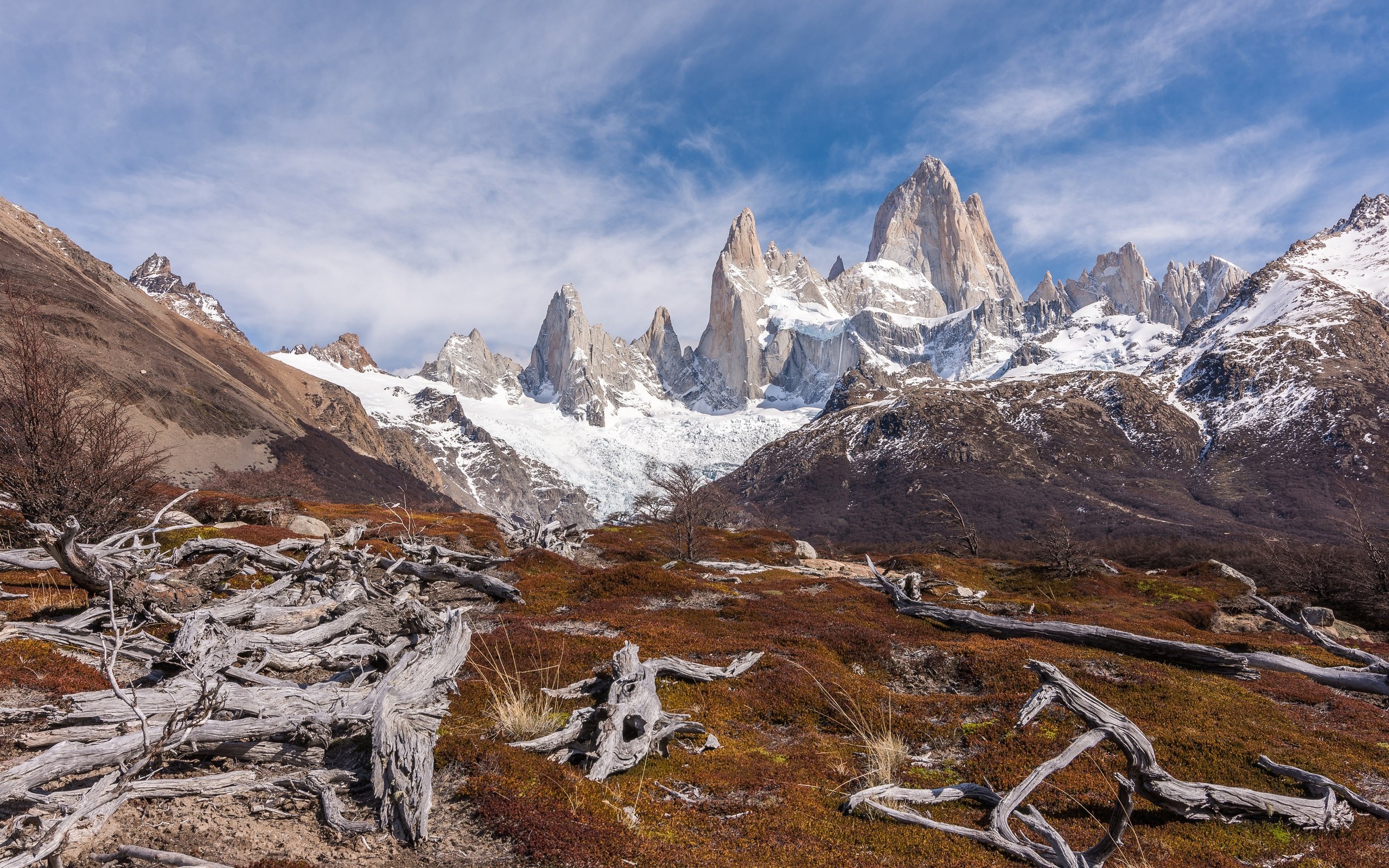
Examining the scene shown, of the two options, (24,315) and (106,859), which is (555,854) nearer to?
(106,859)

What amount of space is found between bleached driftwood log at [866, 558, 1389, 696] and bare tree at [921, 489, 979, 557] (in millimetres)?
31548

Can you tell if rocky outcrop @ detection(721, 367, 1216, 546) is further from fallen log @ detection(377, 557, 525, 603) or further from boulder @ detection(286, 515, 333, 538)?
fallen log @ detection(377, 557, 525, 603)

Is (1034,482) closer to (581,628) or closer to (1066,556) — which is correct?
(1066,556)

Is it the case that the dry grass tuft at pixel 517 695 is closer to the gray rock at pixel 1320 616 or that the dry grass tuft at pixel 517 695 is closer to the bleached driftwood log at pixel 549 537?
the bleached driftwood log at pixel 549 537

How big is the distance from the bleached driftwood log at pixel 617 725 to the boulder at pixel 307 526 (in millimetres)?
28331

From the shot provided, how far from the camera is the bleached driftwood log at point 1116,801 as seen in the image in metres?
6.23

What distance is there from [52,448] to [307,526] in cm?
1619

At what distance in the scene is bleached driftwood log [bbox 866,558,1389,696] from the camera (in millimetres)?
8883

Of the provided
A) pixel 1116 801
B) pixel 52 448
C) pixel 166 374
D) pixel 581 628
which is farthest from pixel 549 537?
pixel 166 374

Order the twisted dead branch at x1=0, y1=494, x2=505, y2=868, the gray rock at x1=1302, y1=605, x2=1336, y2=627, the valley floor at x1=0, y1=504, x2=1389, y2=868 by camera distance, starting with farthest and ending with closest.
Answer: the gray rock at x1=1302, y1=605, x2=1336, y2=627 < the valley floor at x1=0, y1=504, x2=1389, y2=868 < the twisted dead branch at x1=0, y1=494, x2=505, y2=868

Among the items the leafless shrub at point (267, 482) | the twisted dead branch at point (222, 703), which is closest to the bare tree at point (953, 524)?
the twisted dead branch at point (222, 703)

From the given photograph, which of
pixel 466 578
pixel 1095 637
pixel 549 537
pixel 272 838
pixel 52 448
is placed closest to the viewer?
pixel 272 838

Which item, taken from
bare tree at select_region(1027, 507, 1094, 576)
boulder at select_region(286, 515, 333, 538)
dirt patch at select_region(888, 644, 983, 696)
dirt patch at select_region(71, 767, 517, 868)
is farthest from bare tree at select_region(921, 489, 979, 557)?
dirt patch at select_region(71, 767, 517, 868)

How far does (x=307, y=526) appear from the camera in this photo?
33.2m
